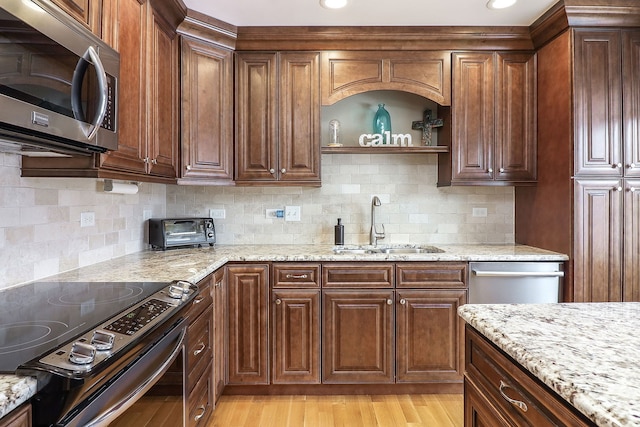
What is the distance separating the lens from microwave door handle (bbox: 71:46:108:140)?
127 cm

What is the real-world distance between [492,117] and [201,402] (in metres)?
2.63

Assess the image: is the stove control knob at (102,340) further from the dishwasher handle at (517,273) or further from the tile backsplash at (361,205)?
the dishwasher handle at (517,273)

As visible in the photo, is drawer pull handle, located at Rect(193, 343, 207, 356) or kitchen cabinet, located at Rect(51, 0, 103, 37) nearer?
kitchen cabinet, located at Rect(51, 0, 103, 37)

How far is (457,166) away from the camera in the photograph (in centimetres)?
281

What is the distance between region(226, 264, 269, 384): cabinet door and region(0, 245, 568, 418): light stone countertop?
112 millimetres

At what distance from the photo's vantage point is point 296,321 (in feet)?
8.29

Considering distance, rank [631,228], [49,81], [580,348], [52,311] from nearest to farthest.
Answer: [580,348] → [49,81] → [52,311] → [631,228]

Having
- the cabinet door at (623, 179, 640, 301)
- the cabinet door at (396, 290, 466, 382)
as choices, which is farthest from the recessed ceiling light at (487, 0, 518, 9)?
the cabinet door at (396, 290, 466, 382)

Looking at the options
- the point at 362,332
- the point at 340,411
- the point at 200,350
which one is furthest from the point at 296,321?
the point at 200,350

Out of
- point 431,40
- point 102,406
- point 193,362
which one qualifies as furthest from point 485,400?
point 431,40

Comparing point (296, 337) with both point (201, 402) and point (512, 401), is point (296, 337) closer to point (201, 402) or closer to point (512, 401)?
point (201, 402)

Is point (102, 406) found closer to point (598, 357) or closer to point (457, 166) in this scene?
point (598, 357)

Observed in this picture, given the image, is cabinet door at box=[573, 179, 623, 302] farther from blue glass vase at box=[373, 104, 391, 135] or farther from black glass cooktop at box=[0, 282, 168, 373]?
black glass cooktop at box=[0, 282, 168, 373]

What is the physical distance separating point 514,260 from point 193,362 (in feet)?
6.67
